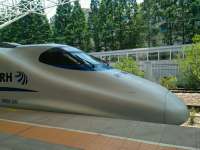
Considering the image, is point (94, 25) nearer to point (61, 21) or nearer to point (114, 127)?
point (61, 21)

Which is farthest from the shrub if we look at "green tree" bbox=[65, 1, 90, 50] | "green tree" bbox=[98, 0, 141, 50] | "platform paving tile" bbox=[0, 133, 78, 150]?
"green tree" bbox=[65, 1, 90, 50]

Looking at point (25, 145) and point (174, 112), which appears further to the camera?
point (174, 112)

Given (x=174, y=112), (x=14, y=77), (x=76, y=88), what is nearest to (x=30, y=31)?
(x=14, y=77)

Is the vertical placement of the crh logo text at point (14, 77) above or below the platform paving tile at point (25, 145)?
above

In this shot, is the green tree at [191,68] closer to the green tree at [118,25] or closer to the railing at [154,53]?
the railing at [154,53]

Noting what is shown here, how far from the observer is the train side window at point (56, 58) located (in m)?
6.42

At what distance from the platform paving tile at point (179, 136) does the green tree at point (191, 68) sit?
41.8 feet

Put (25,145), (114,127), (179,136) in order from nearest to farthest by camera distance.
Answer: (25,145)
(179,136)
(114,127)

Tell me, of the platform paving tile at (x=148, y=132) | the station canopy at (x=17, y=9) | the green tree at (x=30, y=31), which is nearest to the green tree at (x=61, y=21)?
the green tree at (x=30, y=31)

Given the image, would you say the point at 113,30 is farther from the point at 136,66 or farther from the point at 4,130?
the point at 4,130

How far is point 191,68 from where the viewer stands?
58.0 feet

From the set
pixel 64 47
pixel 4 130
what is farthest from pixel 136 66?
pixel 4 130

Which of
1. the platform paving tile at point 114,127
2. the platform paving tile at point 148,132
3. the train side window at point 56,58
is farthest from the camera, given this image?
the train side window at point 56,58

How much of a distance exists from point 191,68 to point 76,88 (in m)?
12.8
